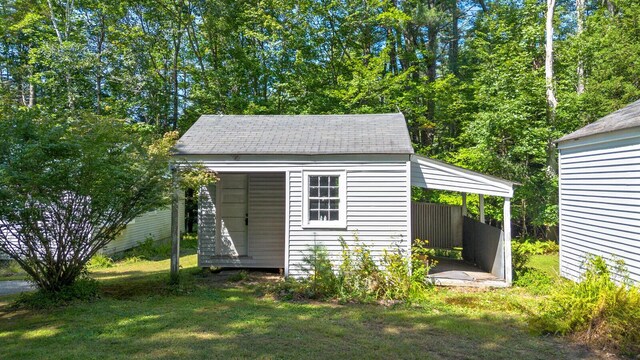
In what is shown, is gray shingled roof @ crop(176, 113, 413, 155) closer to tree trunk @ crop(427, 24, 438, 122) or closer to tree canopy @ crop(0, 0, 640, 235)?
tree canopy @ crop(0, 0, 640, 235)

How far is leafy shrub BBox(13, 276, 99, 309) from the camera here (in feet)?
22.4

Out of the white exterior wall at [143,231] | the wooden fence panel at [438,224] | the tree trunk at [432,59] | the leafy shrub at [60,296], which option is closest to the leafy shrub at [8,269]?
the white exterior wall at [143,231]

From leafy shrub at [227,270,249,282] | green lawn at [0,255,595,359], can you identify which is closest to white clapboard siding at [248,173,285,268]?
leafy shrub at [227,270,249,282]

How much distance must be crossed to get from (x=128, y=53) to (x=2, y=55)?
7544mm

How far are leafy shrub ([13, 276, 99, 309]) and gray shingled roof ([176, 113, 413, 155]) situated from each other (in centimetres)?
323

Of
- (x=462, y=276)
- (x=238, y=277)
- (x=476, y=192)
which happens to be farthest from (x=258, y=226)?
(x=476, y=192)

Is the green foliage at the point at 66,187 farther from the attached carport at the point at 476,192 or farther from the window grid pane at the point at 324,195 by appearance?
the attached carport at the point at 476,192

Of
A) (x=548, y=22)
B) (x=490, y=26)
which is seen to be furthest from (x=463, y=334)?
(x=490, y=26)

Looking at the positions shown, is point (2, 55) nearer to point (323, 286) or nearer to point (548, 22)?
point (323, 286)

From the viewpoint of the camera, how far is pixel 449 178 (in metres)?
8.82

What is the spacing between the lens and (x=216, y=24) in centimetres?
1958

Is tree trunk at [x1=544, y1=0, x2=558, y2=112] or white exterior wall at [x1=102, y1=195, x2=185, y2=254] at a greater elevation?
tree trunk at [x1=544, y1=0, x2=558, y2=112]

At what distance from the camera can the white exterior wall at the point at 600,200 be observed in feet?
23.1

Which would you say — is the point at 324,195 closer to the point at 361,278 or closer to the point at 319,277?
the point at 319,277
